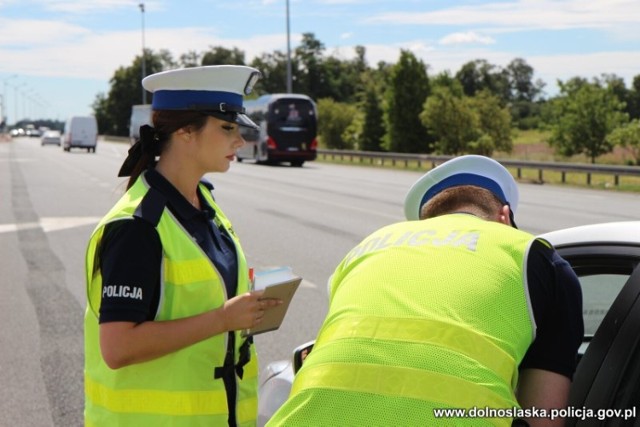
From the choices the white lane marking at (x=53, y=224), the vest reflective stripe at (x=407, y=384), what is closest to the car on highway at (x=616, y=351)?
the vest reflective stripe at (x=407, y=384)

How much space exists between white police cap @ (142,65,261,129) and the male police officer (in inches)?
29.9

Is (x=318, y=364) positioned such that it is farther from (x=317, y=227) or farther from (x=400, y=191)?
(x=400, y=191)

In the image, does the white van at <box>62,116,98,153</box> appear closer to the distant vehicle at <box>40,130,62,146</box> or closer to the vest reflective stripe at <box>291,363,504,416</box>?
the distant vehicle at <box>40,130,62,146</box>

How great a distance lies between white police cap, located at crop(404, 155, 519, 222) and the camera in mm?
2662

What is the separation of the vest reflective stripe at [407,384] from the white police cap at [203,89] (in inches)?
43.7

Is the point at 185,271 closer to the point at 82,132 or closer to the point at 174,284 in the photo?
the point at 174,284

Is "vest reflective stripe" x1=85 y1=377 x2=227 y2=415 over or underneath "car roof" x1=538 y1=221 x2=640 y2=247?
underneath

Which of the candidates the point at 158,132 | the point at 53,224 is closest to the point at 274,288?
the point at 158,132

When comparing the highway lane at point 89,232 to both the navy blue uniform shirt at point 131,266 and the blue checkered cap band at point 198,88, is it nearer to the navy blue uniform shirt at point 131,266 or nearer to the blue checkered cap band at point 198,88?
the blue checkered cap band at point 198,88

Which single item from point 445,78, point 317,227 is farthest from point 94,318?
point 445,78

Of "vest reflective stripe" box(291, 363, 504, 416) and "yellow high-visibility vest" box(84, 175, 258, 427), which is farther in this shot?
"yellow high-visibility vest" box(84, 175, 258, 427)

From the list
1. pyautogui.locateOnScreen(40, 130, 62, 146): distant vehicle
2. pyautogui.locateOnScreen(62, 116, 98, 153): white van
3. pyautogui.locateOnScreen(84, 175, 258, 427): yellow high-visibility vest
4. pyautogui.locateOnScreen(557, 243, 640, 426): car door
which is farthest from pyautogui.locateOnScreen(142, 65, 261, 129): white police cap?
pyautogui.locateOnScreen(40, 130, 62, 146): distant vehicle

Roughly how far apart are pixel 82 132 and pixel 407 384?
7019 centimetres

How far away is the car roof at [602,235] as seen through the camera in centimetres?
291
